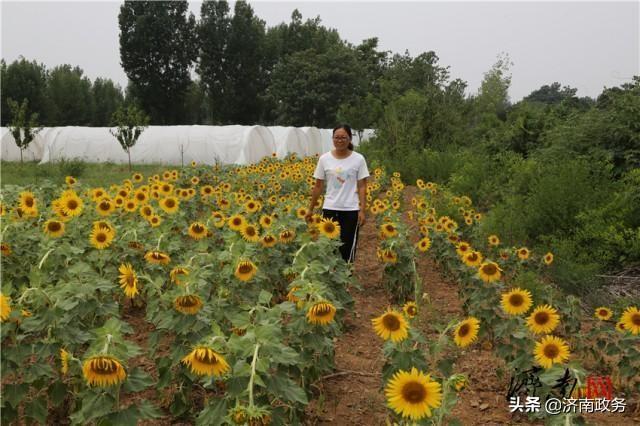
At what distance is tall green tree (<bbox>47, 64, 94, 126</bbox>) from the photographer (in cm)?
4128

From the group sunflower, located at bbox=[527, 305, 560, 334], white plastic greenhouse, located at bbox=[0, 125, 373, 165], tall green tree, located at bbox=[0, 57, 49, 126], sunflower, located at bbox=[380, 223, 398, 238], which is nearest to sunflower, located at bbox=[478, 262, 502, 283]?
sunflower, located at bbox=[527, 305, 560, 334]

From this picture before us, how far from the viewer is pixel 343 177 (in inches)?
181

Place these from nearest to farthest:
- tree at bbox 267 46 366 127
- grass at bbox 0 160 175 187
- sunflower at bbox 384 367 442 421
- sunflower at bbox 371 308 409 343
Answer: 1. sunflower at bbox 384 367 442 421
2. sunflower at bbox 371 308 409 343
3. grass at bbox 0 160 175 187
4. tree at bbox 267 46 366 127

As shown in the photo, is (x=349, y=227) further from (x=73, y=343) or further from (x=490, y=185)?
(x=490, y=185)

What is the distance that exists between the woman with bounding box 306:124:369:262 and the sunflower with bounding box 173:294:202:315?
247 centimetres

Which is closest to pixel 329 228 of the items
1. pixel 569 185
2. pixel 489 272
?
pixel 489 272

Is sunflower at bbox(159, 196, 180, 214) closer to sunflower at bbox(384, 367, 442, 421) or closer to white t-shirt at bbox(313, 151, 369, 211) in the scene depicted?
white t-shirt at bbox(313, 151, 369, 211)

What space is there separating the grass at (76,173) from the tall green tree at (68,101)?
25635 millimetres

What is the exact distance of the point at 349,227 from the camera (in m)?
4.73

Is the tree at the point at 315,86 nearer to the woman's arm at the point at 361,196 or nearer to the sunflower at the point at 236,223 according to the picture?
the woman's arm at the point at 361,196

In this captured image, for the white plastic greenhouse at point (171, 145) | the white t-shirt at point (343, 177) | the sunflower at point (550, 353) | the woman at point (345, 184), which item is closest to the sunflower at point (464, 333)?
the sunflower at point (550, 353)

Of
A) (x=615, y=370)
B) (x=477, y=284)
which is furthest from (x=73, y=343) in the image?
(x=615, y=370)

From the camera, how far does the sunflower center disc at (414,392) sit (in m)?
1.76

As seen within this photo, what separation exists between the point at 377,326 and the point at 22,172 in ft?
52.2
